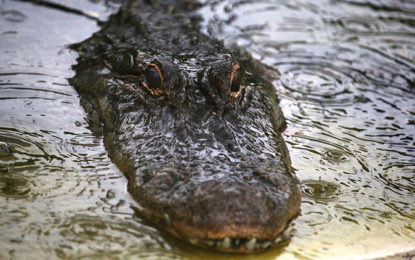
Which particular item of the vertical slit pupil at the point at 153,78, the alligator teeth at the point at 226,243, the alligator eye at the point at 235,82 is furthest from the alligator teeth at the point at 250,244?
the vertical slit pupil at the point at 153,78

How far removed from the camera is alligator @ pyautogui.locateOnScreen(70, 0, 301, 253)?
9.30ft

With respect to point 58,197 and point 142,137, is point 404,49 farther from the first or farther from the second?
point 58,197

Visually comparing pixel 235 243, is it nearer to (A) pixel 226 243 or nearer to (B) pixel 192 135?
(A) pixel 226 243

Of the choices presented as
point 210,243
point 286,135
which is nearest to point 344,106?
point 286,135

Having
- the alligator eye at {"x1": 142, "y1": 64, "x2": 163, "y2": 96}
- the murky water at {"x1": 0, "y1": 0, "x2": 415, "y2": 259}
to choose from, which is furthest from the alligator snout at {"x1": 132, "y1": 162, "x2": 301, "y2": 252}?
the alligator eye at {"x1": 142, "y1": 64, "x2": 163, "y2": 96}

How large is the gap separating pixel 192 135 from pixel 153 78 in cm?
76

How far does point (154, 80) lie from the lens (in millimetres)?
3994

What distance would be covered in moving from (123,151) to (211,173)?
2.85 feet

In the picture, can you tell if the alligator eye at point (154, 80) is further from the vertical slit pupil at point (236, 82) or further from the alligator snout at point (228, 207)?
the alligator snout at point (228, 207)

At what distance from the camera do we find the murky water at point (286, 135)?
3.09 m

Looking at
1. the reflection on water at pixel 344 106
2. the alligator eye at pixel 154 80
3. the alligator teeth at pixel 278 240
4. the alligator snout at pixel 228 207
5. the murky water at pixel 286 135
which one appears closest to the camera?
the alligator snout at pixel 228 207

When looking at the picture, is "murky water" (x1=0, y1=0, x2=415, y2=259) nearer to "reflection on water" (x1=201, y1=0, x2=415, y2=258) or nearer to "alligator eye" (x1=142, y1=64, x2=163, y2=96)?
"reflection on water" (x1=201, y1=0, x2=415, y2=258)

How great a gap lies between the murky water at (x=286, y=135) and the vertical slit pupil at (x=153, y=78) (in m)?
0.68

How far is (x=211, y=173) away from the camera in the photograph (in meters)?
3.09
